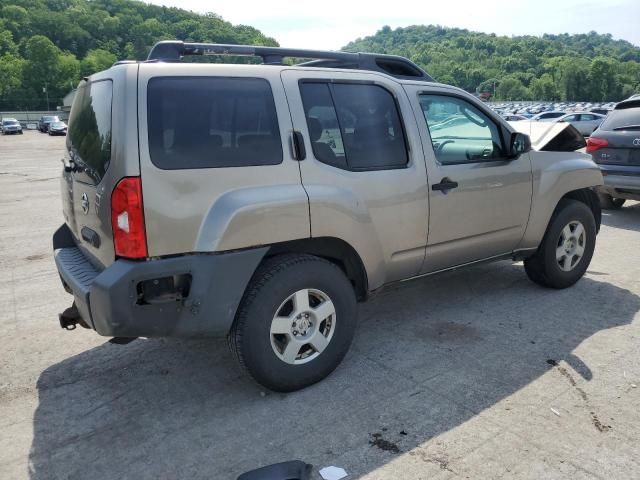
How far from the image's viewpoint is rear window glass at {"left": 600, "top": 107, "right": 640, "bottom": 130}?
789 cm

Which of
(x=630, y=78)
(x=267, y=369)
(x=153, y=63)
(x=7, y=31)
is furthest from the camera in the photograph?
(x=630, y=78)

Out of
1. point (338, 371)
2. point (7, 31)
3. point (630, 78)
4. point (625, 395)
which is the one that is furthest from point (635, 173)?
point (630, 78)

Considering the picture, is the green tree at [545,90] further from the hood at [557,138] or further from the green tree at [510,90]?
the hood at [557,138]

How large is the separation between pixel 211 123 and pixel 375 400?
1.83 m

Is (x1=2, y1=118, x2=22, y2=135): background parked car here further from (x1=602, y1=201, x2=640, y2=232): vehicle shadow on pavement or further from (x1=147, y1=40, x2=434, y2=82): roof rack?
(x1=147, y1=40, x2=434, y2=82): roof rack

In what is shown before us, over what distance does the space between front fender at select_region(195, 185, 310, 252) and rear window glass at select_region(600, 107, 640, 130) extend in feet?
21.8

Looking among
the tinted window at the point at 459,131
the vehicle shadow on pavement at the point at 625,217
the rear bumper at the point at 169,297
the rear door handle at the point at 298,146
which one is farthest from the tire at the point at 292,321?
the vehicle shadow on pavement at the point at 625,217

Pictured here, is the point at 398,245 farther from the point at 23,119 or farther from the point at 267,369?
the point at 23,119

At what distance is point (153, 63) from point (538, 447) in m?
2.81

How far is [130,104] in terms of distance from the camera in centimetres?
279

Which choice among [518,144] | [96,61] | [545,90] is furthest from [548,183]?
[545,90]

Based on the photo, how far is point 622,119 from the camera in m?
8.05

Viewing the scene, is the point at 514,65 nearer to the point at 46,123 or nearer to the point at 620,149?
the point at 46,123

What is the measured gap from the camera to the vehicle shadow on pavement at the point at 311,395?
278 centimetres
